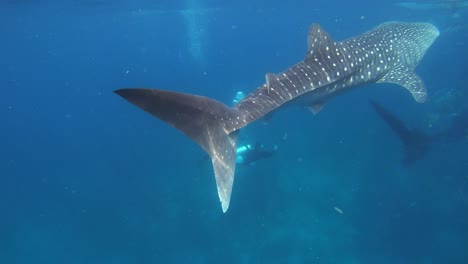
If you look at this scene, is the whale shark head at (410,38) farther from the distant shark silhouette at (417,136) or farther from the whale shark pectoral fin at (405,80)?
the distant shark silhouette at (417,136)

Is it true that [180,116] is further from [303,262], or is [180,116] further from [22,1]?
[22,1]

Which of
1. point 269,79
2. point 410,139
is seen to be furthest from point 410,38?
point 410,139

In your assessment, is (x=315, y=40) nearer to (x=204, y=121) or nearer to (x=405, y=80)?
(x=204, y=121)

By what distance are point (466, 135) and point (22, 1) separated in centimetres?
3108

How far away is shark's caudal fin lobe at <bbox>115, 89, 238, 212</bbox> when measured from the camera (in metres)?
4.32

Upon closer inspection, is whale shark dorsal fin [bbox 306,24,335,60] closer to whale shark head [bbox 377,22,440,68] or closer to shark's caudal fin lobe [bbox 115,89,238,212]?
shark's caudal fin lobe [bbox 115,89,238,212]

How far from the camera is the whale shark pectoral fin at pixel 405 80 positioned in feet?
31.8

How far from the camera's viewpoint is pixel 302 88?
6395mm

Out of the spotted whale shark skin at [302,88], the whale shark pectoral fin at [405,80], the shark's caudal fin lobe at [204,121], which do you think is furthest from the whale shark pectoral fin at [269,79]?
the whale shark pectoral fin at [405,80]

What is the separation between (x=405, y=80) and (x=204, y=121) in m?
7.17

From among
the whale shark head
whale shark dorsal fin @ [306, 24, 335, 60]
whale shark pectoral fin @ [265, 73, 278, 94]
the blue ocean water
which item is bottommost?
the blue ocean water

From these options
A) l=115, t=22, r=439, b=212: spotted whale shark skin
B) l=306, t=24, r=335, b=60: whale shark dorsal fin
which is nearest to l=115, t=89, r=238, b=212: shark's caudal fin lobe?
l=115, t=22, r=439, b=212: spotted whale shark skin

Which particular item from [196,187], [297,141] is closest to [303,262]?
[196,187]

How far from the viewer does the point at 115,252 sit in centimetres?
→ 1750
